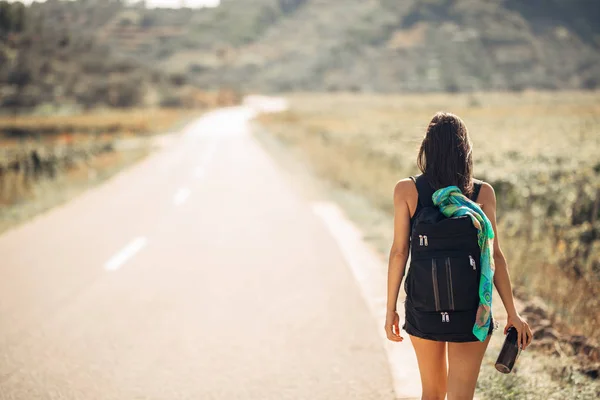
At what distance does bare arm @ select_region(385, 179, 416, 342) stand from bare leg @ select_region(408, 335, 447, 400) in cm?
11

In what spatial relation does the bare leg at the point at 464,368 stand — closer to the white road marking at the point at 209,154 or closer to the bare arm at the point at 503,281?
the bare arm at the point at 503,281

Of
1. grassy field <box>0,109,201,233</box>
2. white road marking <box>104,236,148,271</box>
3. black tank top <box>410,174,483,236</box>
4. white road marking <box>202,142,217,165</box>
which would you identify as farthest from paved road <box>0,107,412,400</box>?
Result: white road marking <box>202,142,217,165</box>

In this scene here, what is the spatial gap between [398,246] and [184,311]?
3180 mm

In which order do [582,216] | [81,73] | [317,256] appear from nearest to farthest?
[582,216]
[317,256]
[81,73]

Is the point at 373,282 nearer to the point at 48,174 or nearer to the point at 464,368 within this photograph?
the point at 464,368

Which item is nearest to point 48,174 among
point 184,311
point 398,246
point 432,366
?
point 184,311

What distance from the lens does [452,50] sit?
18238 cm

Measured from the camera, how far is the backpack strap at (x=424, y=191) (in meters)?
2.42

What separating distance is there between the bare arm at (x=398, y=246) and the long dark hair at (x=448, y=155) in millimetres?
130

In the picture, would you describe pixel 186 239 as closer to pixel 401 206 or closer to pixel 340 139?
pixel 401 206

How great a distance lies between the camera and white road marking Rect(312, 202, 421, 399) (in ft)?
12.1

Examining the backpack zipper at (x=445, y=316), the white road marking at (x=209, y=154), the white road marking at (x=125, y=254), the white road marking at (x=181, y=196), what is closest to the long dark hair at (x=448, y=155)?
the backpack zipper at (x=445, y=316)

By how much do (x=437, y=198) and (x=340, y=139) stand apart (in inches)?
910

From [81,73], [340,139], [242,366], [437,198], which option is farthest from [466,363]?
[81,73]
